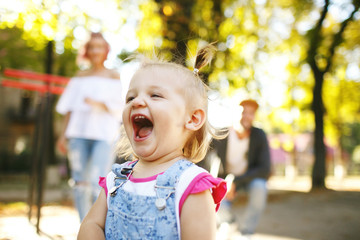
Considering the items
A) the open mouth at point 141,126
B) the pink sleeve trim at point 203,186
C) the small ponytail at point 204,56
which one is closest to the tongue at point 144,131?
the open mouth at point 141,126

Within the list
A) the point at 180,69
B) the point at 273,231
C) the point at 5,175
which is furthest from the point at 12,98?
the point at 180,69

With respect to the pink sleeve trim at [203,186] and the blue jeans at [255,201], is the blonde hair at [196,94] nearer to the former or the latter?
the pink sleeve trim at [203,186]

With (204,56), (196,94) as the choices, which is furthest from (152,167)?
(204,56)

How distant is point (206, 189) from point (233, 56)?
1328cm

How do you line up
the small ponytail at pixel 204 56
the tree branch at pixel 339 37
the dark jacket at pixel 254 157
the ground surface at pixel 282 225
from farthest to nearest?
the tree branch at pixel 339 37, the ground surface at pixel 282 225, the dark jacket at pixel 254 157, the small ponytail at pixel 204 56

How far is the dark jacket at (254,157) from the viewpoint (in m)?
4.50

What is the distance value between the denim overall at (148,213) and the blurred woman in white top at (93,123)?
1.96 meters

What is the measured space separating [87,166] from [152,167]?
2.15 m

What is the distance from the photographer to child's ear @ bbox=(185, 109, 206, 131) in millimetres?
1712

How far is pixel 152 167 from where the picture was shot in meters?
1.63

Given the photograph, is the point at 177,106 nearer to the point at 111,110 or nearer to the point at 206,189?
the point at 206,189

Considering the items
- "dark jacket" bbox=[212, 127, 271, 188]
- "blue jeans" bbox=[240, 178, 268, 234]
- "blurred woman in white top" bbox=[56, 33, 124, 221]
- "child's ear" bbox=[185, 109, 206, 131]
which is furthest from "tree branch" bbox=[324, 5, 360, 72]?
"child's ear" bbox=[185, 109, 206, 131]

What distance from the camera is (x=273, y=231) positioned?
641 centimetres

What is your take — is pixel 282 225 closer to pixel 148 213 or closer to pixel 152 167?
pixel 152 167
